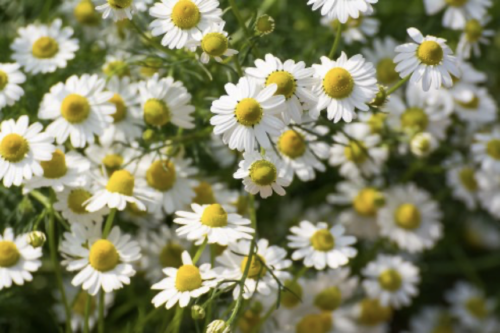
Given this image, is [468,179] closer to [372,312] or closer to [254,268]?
[372,312]

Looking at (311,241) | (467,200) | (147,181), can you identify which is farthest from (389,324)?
(147,181)

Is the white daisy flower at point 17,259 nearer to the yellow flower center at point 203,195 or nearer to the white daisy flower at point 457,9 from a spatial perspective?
the yellow flower center at point 203,195

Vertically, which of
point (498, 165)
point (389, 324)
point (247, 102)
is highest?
point (247, 102)

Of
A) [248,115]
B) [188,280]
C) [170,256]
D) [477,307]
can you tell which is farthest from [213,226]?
[477,307]

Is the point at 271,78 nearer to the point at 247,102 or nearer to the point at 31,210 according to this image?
the point at 247,102

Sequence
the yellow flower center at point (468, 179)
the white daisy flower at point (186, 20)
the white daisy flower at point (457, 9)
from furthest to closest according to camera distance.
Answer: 1. the yellow flower center at point (468, 179)
2. the white daisy flower at point (457, 9)
3. the white daisy flower at point (186, 20)

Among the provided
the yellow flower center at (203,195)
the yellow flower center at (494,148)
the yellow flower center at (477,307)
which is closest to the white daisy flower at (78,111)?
the yellow flower center at (203,195)

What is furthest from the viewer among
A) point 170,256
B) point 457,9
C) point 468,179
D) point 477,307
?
point 477,307
